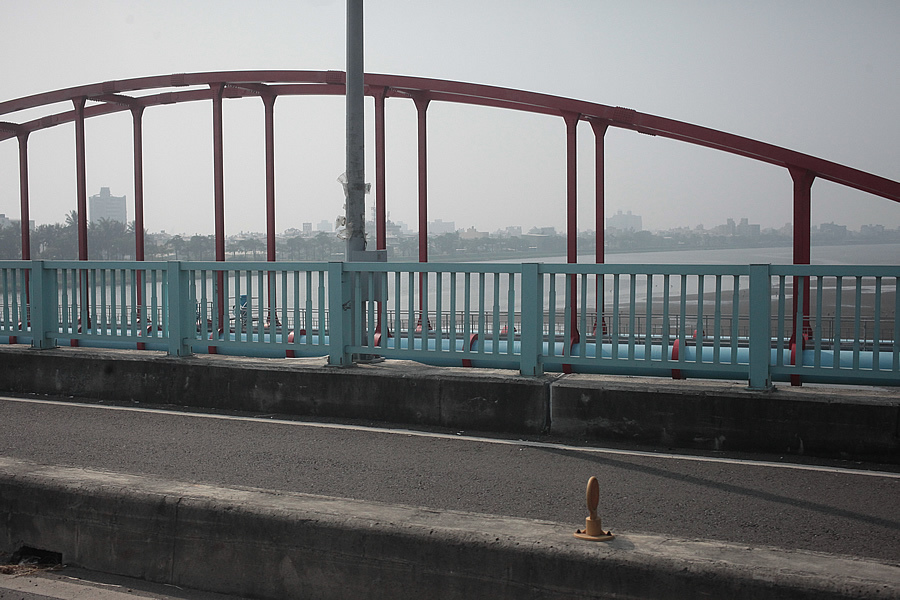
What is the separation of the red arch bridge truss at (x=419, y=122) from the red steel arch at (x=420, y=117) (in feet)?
0.05

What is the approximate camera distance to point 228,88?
16734mm

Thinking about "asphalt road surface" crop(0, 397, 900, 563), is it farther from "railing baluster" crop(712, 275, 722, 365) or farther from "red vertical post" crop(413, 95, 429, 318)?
"red vertical post" crop(413, 95, 429, 318)

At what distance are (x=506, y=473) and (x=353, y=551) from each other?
6.26 feet

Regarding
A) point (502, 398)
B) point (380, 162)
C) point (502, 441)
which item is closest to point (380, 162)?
point (380, 162)

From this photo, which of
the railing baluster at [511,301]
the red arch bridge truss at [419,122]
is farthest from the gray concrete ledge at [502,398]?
the red arch bridge truss at [419,122]

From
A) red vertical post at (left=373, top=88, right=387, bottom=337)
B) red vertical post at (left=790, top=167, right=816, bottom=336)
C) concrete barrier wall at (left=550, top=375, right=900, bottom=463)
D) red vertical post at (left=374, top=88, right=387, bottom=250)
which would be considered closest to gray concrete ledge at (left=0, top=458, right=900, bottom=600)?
concrete barrier wall at (left=550, top=375, right=900, bottom=463)

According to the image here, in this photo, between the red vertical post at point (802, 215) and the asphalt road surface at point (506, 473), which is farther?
the red vertical post at point (802, 215)

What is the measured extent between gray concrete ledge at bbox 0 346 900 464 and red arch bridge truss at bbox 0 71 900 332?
5.97 meters

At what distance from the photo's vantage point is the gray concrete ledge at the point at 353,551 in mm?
3553

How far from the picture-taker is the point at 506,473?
582cm

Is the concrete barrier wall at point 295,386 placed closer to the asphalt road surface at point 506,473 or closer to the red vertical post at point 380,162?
the asphalt road surface at point 506,473

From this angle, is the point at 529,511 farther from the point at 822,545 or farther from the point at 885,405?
the point at 885,405

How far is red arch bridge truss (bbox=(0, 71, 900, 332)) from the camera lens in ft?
42.0

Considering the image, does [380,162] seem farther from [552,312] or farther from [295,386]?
Result: [552,312]
